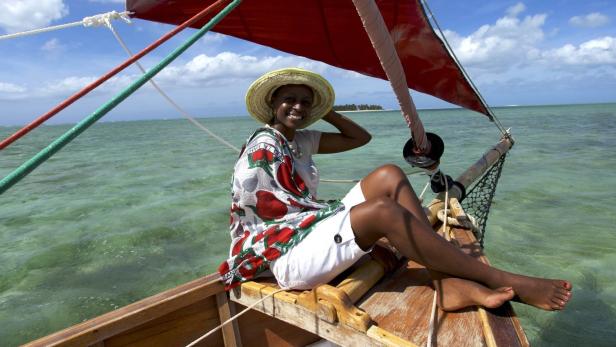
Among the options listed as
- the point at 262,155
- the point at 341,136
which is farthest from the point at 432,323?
the point at 341,136

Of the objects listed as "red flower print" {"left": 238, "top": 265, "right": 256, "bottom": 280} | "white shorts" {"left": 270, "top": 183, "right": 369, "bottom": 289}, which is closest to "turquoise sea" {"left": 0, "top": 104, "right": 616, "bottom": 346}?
"white shorts" {"left": 270, "top": 183, "right": 369, "bottom": 289}

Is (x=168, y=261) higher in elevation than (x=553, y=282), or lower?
lower

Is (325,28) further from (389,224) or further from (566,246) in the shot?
(566,246)

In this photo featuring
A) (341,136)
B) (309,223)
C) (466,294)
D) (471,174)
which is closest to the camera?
(466,294)

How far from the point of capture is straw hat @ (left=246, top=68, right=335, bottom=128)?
1.88m

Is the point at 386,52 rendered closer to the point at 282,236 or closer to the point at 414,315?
the point at 282,236

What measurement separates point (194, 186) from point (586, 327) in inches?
280

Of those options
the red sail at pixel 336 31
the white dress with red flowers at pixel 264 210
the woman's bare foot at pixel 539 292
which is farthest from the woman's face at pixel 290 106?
the woman's bare foot at pixel 539 292

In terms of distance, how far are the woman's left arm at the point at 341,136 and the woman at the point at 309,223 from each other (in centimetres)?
21

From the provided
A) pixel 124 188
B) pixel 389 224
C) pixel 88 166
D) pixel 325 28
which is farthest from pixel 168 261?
pixel 88 166

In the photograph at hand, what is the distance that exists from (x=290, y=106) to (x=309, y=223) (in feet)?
2.10

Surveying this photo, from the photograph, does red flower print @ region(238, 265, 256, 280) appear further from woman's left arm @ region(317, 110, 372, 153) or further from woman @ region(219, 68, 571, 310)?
woman's left arm @ region(317, 110, 372, 153)

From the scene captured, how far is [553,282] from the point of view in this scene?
1.42 m

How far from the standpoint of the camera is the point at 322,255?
1478mm
